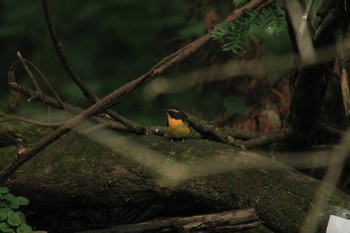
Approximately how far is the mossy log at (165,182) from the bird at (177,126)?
0.07 metres

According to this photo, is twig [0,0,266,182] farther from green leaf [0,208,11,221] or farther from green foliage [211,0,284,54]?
green leaf [0,208,11,221]

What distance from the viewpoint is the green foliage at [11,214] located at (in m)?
3.69

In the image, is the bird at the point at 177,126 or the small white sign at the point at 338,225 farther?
the bird at the point at 177,126

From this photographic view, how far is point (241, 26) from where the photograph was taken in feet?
11.6

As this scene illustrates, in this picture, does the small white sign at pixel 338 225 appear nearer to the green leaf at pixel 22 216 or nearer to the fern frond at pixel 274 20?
the fern frond at pixel 274 20

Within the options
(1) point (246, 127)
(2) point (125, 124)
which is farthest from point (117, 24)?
(2) point (125, 124)

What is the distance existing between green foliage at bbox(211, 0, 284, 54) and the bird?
861mm

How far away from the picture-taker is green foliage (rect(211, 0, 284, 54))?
344cm

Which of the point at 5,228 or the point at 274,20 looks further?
the point at 5,228

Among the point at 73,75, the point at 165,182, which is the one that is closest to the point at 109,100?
the point at 73,75

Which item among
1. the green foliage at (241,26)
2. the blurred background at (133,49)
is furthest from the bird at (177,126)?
the blurred background at (133,49)

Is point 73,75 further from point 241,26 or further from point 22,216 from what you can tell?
point 241,26

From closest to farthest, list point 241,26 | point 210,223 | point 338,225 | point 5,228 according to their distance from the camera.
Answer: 1. point 338,225
2. point 241,26
3. point 5,228
4. point 210,223

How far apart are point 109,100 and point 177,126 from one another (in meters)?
0.67
